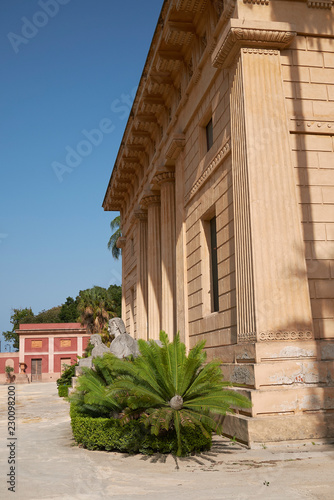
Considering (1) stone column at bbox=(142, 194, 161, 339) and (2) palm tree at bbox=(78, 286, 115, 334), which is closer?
(1) stone column at bbox=(142, 194, 161, 339)

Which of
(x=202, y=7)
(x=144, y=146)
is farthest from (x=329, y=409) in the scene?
(x=144, y=146)

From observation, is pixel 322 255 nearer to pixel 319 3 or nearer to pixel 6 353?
pixel 319 3

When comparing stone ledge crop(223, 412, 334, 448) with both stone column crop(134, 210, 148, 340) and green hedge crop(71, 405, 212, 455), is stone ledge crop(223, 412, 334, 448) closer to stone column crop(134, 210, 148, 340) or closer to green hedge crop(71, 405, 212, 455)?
green hedge crop(71, 405, 212, 455)

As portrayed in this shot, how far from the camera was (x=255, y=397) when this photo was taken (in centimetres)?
791

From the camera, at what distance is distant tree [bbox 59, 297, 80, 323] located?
7581 cm

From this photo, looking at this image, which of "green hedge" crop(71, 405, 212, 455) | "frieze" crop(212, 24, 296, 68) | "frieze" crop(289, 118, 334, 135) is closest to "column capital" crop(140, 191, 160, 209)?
"frieze" crop(212, 24, 296, 68)

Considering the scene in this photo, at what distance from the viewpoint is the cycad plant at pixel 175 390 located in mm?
7141

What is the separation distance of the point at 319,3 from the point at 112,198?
61.9 ft

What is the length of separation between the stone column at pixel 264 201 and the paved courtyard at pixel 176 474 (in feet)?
6.98

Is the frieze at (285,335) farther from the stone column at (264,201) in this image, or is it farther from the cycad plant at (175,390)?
the cycad plant at (175,390)

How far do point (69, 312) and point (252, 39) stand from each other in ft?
231

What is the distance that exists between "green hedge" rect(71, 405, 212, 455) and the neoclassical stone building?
953 millimetres

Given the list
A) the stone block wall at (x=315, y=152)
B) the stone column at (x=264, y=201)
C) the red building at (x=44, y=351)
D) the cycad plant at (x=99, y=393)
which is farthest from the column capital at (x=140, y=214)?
the red building at (x=44, y=351)

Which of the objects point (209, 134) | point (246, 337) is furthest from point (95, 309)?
point (246, 337)
